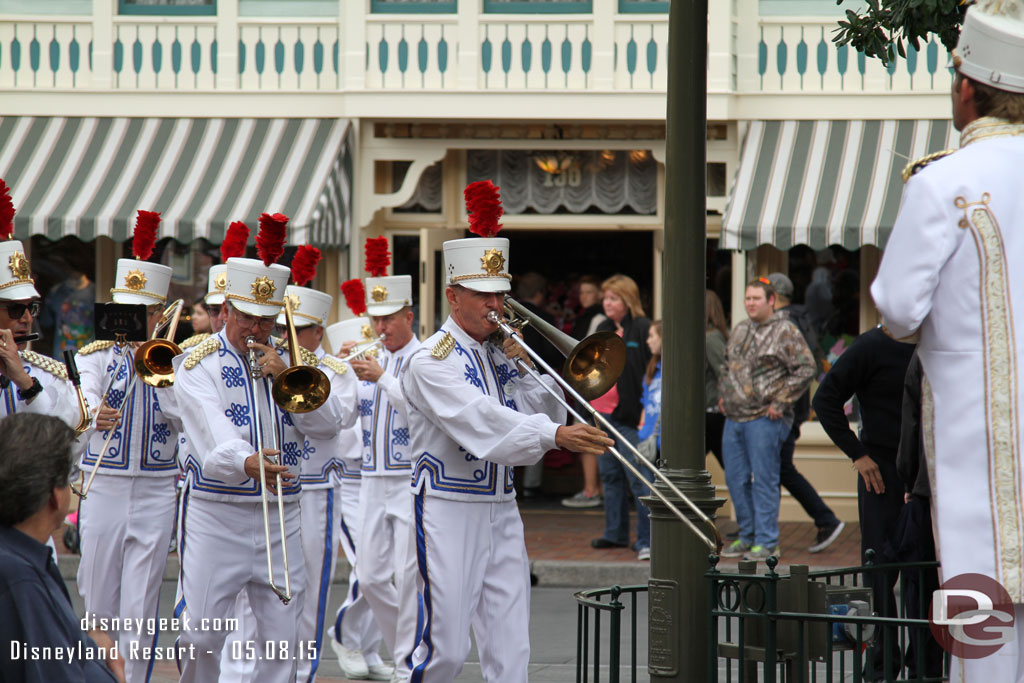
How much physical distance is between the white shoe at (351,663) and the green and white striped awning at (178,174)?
599 centimetres

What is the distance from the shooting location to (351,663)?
8.68 metres

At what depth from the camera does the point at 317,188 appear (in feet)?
47.1

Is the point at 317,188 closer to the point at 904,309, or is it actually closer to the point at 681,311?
the point at 681,311

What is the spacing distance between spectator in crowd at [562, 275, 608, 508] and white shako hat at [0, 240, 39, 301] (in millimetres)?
8156

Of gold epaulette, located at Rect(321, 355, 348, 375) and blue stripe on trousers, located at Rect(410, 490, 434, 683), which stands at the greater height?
gold epaulette, located at Rect(321, 355, 348, 375)

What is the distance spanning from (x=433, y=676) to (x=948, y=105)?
1022 cm

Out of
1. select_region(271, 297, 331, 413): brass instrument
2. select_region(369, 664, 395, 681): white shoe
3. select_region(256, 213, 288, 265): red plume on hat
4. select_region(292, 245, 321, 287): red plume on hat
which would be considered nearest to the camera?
select_region(271, 297, 331, 413): brass instrument

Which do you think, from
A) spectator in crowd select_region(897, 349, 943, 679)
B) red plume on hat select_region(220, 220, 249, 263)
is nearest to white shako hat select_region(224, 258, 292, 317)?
red plume on hat select_region(220, 220, 249, 263)

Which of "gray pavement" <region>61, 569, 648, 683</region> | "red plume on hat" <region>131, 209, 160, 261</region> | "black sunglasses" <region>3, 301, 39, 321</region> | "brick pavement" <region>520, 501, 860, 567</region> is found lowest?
"gray pavement" <region>61, 569, 648, 683</region>

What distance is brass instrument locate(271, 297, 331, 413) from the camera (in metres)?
6.62

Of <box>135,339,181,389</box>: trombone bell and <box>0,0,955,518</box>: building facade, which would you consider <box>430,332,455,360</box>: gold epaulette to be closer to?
<box>135,339,181,389</box>: trombone bell

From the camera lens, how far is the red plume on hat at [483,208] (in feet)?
20.7

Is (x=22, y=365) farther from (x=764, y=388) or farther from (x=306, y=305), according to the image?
(x=764, y=388)

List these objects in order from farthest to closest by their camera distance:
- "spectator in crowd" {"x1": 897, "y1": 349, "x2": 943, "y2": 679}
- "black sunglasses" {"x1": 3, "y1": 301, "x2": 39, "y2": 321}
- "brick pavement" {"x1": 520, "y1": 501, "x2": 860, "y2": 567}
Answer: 1. "brick pavement" {"x1": 520, "y1": 501, "x2": 860, "y2": 567}
2. "spectator in crowd" {"x1": 897, "y1": 349, "x2": 943, "y2": 679}
3. "black sunglasses" {"x1": 3, "y1": 301, "x2": 39, "y2": 321}
